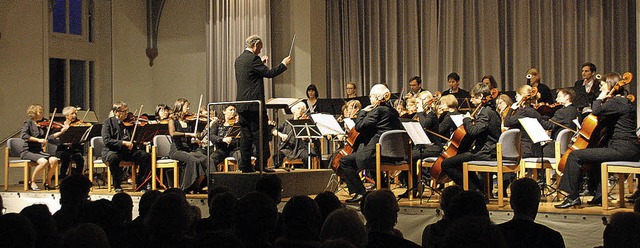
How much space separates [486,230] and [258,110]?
5889mm

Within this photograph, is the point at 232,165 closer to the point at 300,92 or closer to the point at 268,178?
the point at 300,92

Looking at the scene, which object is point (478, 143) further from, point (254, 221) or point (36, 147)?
point (36, 147)

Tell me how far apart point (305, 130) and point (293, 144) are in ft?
2.87

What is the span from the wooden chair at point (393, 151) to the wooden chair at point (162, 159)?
109 inches

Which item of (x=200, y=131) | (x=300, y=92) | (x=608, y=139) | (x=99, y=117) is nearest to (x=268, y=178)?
(x=608, y=139)

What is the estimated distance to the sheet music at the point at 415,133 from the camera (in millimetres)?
7727

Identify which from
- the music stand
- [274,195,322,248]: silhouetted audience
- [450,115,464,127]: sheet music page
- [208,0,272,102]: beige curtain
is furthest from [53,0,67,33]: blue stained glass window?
[274,195,322,248]: silhouetted audience

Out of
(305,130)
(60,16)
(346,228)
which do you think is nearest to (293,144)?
(305,130)

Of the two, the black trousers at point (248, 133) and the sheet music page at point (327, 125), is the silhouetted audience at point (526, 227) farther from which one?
the sheet music page at point (327, 125)

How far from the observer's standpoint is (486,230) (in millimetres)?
2395

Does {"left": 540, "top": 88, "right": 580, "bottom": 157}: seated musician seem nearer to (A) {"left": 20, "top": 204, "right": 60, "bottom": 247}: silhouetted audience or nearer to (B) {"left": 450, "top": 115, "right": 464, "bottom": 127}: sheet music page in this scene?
(B) {"left": 450, "top": 115, "right": 464, "bottom": 127}: sheet music page

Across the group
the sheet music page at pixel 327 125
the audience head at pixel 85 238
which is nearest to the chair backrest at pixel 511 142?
the sheet music page at pixel 327 125

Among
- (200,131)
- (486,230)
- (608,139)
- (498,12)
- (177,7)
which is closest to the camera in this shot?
(486,230)

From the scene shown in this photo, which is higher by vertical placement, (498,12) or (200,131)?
(498,12)
